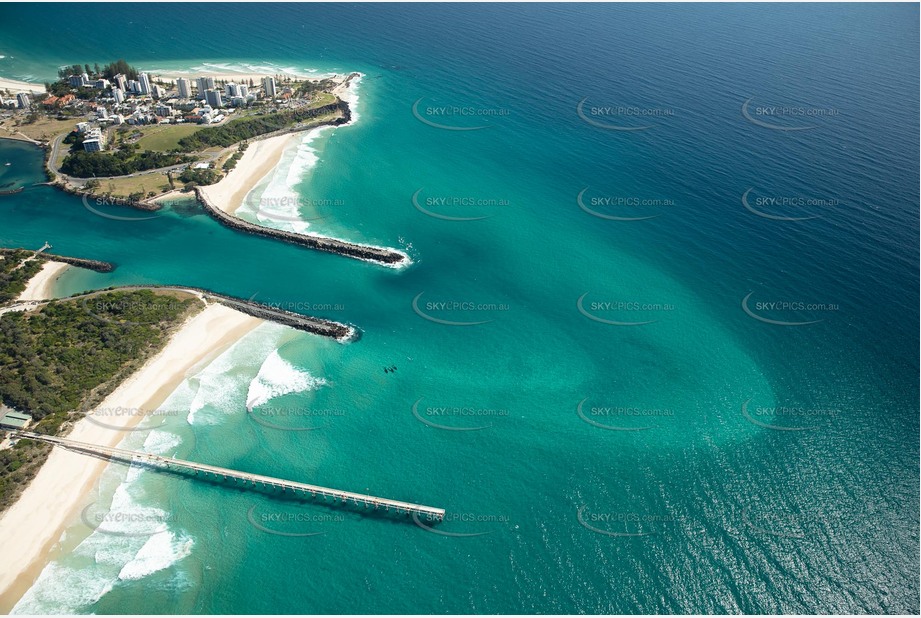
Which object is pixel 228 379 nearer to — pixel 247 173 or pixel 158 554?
pixel 158 554

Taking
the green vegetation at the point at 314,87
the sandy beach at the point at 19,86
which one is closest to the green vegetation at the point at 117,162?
the green vegetation at the point at 314,87

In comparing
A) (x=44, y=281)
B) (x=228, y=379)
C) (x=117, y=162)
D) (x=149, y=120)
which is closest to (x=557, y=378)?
(x=228, y=379)

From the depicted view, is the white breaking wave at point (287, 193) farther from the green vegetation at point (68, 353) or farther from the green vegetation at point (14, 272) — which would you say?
the green vegetation at point (14, 272)

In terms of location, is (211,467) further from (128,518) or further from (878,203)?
(878,203)

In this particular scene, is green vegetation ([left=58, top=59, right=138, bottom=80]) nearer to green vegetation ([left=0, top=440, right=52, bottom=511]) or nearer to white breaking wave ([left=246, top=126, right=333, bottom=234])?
white breaking wave ([left=246, top=126, right=333, bottom=234])

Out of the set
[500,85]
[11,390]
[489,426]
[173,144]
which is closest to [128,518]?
[11,390]

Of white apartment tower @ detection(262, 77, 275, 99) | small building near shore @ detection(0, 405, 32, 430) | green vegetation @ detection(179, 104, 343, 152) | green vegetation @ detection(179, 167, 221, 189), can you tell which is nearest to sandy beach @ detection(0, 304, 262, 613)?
small building near shore @ detection(0, 405, 32, 430)
